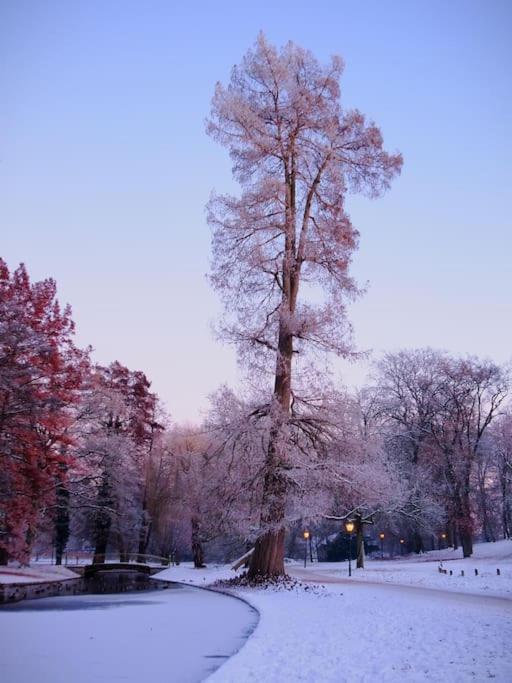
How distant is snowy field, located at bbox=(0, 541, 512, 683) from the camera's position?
20.4 ft

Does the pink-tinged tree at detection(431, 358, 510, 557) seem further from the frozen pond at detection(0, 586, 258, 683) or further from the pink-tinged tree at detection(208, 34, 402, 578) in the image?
the frozen pond at detection(0, 586, 258, 683)

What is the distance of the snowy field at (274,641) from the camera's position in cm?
621

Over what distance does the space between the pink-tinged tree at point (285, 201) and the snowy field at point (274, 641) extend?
235 inches

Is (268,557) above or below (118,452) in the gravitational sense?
below

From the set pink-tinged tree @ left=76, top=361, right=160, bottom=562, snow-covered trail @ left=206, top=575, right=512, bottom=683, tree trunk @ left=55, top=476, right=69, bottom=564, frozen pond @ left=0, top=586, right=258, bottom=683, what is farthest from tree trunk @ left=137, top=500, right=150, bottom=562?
snow-covered trail @ left=206, top=575, right=512, bottom=683

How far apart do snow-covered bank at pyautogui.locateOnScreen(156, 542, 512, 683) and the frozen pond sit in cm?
51

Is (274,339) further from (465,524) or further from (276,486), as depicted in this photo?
(465,524)

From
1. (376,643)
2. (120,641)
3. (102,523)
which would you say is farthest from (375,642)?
(102,523)

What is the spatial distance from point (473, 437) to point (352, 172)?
2963 centimetres

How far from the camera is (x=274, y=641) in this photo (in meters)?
8.30

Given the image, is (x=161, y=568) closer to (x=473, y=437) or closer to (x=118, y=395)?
(x=118, y=395)

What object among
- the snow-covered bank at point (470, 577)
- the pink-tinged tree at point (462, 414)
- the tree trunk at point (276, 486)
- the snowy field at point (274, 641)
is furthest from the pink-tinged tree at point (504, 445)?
the snowy field at point (274, 641)

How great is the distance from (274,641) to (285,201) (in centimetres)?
1474

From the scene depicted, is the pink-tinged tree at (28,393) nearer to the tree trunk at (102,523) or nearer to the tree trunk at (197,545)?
the tree trunk at (102,523)
